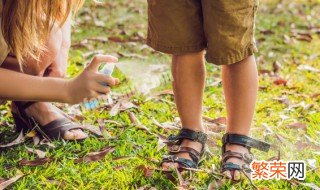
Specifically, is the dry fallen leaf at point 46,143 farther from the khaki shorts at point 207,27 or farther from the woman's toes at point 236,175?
the woman's toes at point 236,175

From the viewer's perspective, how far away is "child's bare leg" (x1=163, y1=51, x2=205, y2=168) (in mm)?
2816

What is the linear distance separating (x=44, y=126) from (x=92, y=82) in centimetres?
99

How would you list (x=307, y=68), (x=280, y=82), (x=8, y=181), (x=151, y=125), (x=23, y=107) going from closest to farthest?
(x=8, y=181)
(x=23, y=107)
(x=151, y=125)
(x=280, y=82)
(x=307, y=68)

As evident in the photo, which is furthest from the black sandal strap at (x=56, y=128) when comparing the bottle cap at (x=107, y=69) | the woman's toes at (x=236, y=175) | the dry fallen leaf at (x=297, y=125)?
the dry fallen leaf at (x=297, y=125)

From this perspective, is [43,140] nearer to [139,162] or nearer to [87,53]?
[139,162]

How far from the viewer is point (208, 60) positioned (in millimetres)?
2742

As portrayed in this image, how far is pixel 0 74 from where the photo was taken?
2471 mm

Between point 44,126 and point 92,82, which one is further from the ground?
point 92,82

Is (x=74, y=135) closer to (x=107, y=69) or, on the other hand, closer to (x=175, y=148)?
(x=175, y=148)

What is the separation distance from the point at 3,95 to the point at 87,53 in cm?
228

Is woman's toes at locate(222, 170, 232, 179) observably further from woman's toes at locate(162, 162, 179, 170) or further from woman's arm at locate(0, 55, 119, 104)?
woman's arm at locate(0, 55, 119, 104)

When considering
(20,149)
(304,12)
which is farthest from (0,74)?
(304,12)

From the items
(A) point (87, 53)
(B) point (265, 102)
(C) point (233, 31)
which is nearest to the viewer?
(C) point (233, 31)

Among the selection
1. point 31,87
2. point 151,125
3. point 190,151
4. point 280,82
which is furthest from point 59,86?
point 280,82
